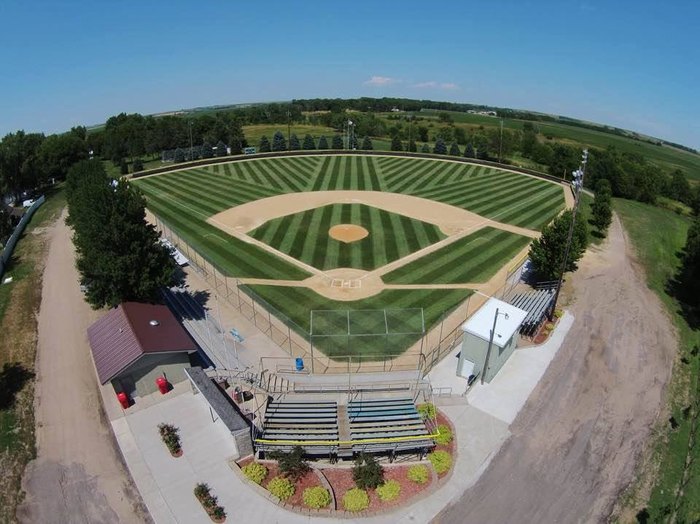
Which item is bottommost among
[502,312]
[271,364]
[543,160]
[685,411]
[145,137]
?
[685,411]

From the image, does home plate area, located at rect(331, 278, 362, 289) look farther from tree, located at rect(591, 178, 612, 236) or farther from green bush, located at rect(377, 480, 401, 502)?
tree, located at rect(591, 178, 612, 236)

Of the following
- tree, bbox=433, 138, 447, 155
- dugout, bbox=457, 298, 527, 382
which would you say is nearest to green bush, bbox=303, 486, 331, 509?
dugout, bbox=457, 298, 527, 382

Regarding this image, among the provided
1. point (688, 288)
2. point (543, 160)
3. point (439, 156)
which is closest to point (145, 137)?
point (439, 156)

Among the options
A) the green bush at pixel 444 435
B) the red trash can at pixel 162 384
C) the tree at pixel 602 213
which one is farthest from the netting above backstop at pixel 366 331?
the tree at pixel 602 213

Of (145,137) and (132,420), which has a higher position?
(145,137)

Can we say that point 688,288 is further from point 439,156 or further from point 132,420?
point 439,156

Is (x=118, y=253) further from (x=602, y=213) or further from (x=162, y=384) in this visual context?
(x=602, y=213)

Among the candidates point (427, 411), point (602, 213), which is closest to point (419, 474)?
point (427, 411)
